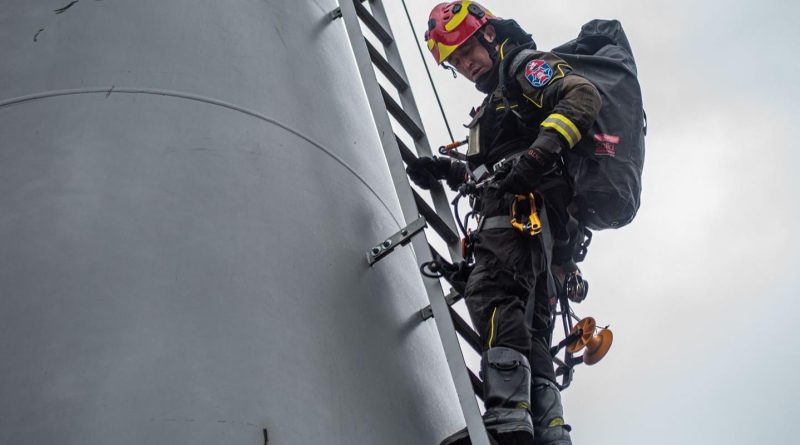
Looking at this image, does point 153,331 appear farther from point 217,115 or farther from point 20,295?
point 217,115

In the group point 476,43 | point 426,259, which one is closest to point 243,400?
point 426,259

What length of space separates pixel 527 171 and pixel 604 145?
544 millimetres

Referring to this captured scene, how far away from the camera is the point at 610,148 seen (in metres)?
4.75

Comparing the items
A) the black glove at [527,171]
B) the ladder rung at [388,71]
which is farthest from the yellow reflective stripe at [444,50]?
the black glove at [527,171]

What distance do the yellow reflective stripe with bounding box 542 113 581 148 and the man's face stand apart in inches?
40.3

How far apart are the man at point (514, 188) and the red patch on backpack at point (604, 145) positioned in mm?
121

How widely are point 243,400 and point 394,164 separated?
160cm

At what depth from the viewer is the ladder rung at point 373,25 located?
18.9 feet

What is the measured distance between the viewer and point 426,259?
154 inches

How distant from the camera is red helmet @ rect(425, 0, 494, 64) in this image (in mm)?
5473

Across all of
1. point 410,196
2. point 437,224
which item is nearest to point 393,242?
point 410,196

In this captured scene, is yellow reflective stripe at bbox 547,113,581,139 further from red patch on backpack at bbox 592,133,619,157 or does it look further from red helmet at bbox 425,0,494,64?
red helmet at bbox 425,0,494,64

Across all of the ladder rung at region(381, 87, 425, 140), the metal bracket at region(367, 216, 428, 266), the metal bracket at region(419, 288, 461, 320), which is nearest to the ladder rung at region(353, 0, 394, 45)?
the ladder rung at region(381, 87, 425, 140)

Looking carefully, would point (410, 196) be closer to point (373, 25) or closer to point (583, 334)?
point (583, 334)
